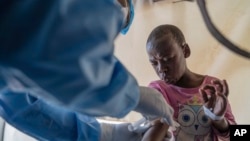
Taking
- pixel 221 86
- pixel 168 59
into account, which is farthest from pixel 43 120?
pixel 221 86

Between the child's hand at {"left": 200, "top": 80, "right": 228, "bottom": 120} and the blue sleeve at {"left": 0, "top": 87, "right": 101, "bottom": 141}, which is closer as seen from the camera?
the blue sleeve at {"left": 0, "top": 87, "right": 101, "bottom": 141}

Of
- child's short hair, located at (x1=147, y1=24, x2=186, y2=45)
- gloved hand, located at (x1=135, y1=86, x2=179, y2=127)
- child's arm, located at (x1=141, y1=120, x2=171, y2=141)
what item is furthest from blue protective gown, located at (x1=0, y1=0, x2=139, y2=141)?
child's short hair, located at (x1=147, y1=24, x2=186, y2=45)

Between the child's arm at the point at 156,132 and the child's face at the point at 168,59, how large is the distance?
16cm

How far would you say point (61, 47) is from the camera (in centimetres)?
29

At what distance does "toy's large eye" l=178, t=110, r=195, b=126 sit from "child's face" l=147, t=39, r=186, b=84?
3.3 inches

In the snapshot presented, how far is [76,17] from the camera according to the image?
0.97 ft

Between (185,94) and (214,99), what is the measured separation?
77 mm

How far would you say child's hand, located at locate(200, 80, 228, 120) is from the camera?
75cm

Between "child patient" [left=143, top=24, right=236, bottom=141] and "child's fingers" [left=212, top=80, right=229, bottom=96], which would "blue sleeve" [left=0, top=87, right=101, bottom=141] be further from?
"child's fingers" [left=212, top=80, right=229, bottom=96]

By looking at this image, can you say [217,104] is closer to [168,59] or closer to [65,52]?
[168,59]

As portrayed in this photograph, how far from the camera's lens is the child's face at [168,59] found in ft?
2.46

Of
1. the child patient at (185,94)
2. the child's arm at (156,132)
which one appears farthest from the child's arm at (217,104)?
the child's arm at (156,132)

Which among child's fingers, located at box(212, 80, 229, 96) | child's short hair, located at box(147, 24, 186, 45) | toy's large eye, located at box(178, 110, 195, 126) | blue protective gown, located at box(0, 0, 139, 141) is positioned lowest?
toy's large eye, located at box(178, 110, 195, 126)

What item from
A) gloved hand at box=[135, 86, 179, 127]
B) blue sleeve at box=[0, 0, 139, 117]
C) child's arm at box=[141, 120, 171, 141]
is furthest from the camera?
Result: child's arm at box=[141, 120, 171, 141]
